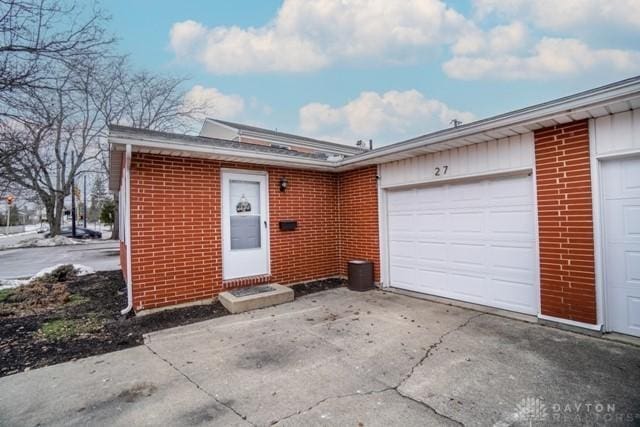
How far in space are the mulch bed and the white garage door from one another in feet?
6.07

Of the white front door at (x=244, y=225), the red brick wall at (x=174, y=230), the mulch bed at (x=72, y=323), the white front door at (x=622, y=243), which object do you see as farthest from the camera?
the white front door at (x=244, y=225)

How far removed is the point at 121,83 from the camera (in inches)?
750

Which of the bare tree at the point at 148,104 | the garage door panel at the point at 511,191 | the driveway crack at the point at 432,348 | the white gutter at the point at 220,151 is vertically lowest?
the driveway crack at the point at 432,348

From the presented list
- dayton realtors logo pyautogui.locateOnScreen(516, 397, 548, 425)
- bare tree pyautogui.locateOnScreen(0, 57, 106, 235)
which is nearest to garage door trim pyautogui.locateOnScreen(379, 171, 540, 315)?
dayton realtors logo pyautogui.locateOnScreen(516, 397, 548, 425)

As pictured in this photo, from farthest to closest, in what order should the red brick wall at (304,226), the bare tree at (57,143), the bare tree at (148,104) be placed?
the bare tree at (148,104)
the red brick wall at (304,226)
the bare tree at (57,143)

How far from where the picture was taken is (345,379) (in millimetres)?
2797

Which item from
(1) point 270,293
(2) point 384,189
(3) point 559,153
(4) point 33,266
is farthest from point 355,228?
(4) point 33,266

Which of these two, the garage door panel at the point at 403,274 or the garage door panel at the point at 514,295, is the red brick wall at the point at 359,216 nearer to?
the garage door panel at the point at 403,274

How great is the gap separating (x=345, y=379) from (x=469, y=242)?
10.7 feet

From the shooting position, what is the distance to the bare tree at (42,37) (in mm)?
5055

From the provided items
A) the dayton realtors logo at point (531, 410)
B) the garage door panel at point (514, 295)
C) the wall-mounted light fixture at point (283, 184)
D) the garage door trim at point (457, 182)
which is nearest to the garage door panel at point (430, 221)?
the garage door trim at point (457, 182)

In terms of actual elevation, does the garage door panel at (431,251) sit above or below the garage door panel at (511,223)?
below

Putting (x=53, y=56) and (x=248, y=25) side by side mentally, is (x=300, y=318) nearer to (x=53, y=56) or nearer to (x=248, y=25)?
(x=53, y=56)

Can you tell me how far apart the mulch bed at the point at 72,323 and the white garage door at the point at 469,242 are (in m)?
1.85
